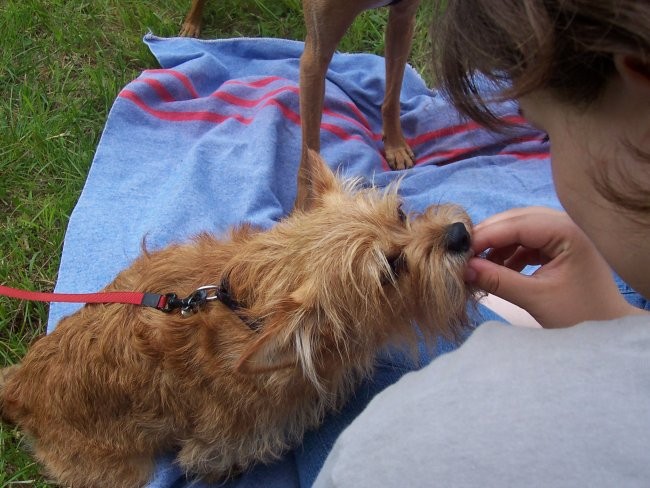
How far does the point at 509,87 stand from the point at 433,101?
2.81m

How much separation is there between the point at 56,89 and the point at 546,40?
3973 millimetres

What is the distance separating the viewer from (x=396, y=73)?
141 inches

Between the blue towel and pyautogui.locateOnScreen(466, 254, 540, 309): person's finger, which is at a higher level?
pyautogui.locateOnScreen(466, 254, 540, 309): person's finger

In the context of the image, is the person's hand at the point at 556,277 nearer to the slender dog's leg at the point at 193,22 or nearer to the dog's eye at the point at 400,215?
the dog's eye at the point at 400,215

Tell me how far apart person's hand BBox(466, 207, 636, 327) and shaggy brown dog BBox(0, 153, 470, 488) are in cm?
27

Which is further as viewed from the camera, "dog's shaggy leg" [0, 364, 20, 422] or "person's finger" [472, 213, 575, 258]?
"dog's shaggy leg" [0, 364, 20, 422]

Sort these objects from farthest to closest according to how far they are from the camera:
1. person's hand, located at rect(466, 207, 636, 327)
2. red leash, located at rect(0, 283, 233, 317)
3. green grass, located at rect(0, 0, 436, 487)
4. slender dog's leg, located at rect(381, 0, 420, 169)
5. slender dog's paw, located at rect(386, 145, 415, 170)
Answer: slender dog's paw, located at rect(386, 145, 415, 170), green grass, located at rect(0, 0, 436, 487), slender dog's leg, located at rect(381, 0, 420, 169), red leash, located at rect(0, 283, 233, 317), person's hand, located at rect(466, 207, 636, 327)

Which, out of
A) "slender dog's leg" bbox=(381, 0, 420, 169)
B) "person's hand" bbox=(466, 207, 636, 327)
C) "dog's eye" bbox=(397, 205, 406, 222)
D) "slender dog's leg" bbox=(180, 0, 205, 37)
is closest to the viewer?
"person's hand" bbox=(466, 207, 636, 327)

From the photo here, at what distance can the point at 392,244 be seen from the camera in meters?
2.28

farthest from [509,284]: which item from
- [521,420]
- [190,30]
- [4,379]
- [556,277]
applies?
[190,30]

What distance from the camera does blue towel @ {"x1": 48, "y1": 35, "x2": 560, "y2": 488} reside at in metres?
3.38

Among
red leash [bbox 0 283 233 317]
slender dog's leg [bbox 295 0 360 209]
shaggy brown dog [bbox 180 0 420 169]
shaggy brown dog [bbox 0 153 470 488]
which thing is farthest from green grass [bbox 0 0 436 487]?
red leash [bbox 0 283 233 317]

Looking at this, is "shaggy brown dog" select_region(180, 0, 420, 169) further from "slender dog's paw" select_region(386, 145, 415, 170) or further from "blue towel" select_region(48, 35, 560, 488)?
"blue towel" select_region(48, 35, 560, 488)

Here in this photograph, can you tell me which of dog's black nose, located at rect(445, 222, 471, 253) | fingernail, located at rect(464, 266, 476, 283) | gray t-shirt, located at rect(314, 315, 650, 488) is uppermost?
gray t-shirt, located at rect(314, 315, 650, 488)
